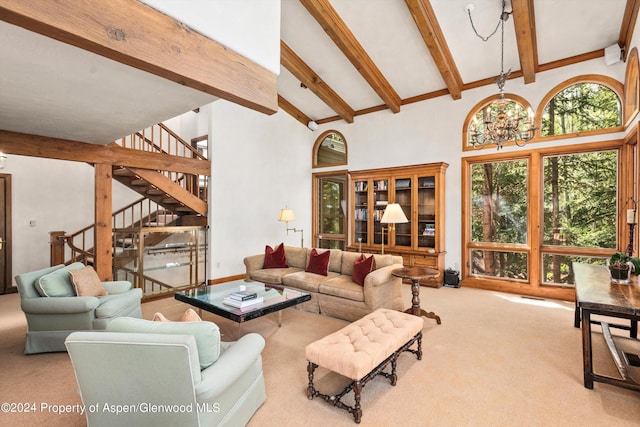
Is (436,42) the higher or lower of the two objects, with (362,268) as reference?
higher

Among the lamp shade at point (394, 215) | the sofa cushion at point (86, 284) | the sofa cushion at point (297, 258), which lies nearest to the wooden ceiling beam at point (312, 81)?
the lamp shade at point (394, 215)

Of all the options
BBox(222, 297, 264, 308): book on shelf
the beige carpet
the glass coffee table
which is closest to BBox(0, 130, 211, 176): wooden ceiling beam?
the beige carpet

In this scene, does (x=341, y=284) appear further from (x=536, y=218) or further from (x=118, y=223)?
(x=118, y=223)

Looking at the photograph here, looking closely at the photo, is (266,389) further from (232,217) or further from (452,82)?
(452,82)

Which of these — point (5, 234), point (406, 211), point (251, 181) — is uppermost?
point (251, 181)

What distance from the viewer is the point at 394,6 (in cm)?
416

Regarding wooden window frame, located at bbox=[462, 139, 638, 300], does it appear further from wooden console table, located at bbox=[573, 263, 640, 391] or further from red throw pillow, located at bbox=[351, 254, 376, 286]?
red throw pillow, located at bbox=[351, 254, 376, 286]

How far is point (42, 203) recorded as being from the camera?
5570mm

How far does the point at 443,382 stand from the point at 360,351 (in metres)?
0.89

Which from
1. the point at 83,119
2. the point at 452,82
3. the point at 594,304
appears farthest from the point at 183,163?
the point at 594,304

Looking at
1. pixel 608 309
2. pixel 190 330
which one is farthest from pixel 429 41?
pixel 190 330

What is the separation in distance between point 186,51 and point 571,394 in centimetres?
349

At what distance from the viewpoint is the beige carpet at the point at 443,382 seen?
2.04 meters

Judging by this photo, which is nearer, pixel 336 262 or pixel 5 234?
pixel 336 262
